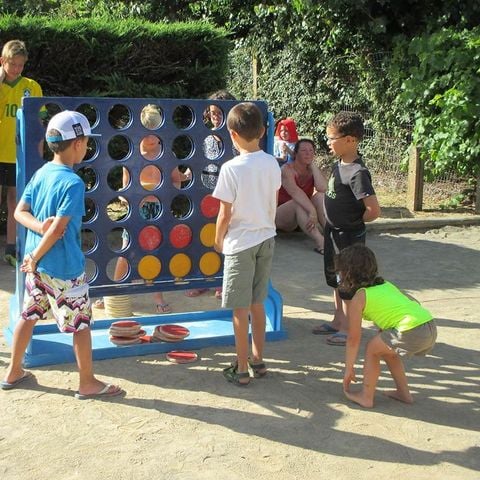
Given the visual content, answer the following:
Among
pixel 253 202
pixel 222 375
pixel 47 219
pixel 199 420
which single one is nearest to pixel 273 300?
pixel 222 375

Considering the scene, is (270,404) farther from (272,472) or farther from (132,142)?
(132,142)

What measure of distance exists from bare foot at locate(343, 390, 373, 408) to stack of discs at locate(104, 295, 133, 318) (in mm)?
1954

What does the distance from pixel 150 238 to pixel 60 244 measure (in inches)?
46.2

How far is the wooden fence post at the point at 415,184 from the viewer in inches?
399

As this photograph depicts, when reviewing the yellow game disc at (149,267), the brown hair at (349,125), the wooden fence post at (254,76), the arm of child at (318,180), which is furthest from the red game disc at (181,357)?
the wooden fence post at (254,76)

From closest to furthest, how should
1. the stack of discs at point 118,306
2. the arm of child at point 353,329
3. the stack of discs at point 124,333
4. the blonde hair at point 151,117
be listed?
the arm of child at point 353,329 → the stack of discs at point 124,333 → the blonde hair at point 151,117 → the stack of discs at point 118,306

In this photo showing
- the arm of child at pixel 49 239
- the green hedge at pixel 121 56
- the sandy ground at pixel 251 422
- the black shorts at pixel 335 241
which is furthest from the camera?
the green hedge at pixel 121 56

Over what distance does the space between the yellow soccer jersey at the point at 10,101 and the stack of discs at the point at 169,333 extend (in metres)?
2.72

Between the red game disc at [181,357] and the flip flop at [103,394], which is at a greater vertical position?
the red game disc at [181,357]

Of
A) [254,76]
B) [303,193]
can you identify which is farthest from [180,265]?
[254,76]

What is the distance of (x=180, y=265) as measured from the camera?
16.9 feet

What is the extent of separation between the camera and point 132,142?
16.0 feet

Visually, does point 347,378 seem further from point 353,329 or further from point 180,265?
point 180,265

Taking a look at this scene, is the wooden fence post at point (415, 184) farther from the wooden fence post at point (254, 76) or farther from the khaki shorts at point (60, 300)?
the khaki shorts at point (60, 300)
